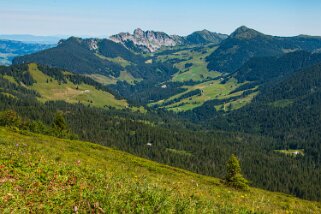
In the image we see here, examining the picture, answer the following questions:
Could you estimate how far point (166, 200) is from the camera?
1834 cm

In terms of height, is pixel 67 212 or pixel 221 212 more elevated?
pixel 67 212

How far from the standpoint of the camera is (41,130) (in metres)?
148

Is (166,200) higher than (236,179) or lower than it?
higher

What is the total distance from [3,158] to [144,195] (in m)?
13.8

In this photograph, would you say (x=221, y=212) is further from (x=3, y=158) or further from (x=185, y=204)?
(x=3, y=158)

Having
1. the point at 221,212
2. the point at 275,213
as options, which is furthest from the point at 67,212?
the point at 275,213

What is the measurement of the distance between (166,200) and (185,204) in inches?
48.8

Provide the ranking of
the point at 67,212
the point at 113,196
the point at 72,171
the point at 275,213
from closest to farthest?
the point at 67,212 → the point at 113,196 → the point at 275,213 → the point at 72,171

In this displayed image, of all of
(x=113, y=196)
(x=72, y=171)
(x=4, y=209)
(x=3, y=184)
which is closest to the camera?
(x=4, y=209)

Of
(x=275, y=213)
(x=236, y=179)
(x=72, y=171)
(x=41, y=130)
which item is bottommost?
(x=41, y=130)

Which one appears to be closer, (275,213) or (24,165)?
(275,213)

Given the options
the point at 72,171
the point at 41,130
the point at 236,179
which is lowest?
the point at 41,130

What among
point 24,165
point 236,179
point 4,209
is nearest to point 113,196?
point 4,209

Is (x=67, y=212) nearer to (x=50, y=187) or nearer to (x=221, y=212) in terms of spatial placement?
(x=50, y=187)
